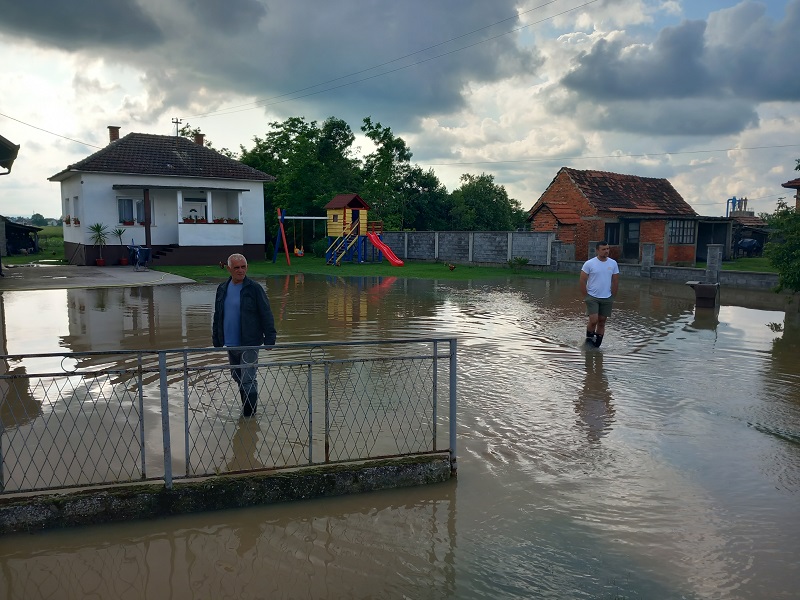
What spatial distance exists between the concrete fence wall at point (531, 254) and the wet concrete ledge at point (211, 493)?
17.5 meters

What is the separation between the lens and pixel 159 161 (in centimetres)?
3005

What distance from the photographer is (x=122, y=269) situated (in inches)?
1029

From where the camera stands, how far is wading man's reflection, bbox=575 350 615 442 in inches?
254

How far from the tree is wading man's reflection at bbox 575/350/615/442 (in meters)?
9.85

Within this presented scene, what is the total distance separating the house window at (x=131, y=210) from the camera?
28922 millimetres

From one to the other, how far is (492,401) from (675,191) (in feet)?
117

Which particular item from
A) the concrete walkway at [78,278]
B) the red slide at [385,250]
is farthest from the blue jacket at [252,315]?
the red slide at [385,250]

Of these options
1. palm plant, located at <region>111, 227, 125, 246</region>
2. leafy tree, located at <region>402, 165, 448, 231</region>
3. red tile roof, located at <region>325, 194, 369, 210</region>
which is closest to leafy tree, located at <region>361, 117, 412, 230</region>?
leafy tree, located at <region>402, 165, 448, 231</region>

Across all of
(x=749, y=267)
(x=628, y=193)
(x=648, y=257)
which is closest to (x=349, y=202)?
(x=648, y=257)

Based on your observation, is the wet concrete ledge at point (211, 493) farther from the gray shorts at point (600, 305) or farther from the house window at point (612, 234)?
the house window at point (612, 234)

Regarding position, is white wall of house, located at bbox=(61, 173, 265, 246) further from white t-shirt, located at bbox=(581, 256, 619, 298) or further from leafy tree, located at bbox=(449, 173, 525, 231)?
white t-shirt, located at bbox=(581, 256, 619, 298)

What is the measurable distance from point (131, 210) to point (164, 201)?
1568 mm

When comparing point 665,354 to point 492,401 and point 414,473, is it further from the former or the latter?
point 414,473

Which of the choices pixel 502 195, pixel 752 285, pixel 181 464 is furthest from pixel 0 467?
pixel 502 195
